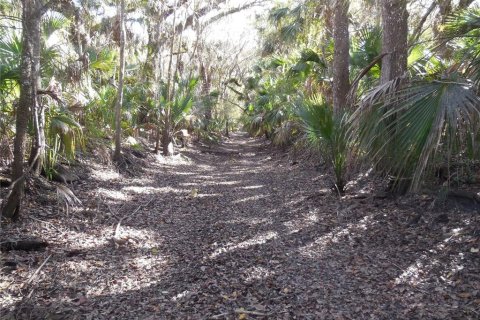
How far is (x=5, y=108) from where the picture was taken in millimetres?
5961

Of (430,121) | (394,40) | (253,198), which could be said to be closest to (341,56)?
(394,40)

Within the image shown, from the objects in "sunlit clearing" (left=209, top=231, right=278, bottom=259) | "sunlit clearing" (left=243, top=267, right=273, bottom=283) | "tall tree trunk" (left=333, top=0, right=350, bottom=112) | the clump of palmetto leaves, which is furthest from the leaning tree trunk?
"tall tree trunk" (left=333, top=0, right=350, bottom=112)

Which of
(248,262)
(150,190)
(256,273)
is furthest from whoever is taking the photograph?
(150,190)

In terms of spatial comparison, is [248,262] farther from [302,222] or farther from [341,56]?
[341,56]

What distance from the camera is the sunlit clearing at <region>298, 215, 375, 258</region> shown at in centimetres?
518

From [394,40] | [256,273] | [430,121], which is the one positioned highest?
[394,40]

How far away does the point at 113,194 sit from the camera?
790 centimetres

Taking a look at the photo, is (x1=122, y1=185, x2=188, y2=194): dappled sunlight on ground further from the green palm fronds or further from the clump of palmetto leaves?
the green palm fronds

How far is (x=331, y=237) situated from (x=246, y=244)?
124cm

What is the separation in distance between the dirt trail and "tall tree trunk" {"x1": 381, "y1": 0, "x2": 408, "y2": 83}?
2160 mm

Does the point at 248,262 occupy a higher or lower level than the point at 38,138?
lower

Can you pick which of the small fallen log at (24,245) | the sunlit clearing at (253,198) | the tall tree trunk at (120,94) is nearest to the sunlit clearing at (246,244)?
the small fallen log at (24,245)

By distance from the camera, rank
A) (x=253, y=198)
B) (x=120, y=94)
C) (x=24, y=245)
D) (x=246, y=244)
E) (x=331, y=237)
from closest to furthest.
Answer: (x=24, y=245) → (x=246, y=244) → (x=331, y=237) → (x=253, y=198) → (x=120, y=94)

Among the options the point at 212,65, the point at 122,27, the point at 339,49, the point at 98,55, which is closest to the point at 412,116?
the point at 339,49
